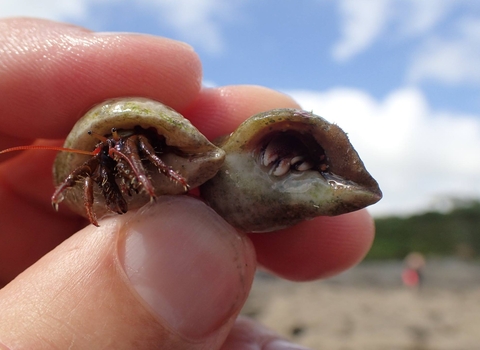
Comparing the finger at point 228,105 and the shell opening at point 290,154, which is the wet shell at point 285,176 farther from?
the finger at point 228,105

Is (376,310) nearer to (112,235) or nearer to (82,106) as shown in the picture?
(82,106)

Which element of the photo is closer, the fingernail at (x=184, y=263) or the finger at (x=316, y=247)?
the fingernail at (x=184, y=263)

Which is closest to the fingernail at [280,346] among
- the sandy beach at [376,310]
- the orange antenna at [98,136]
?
the orange antenna at [98,136]

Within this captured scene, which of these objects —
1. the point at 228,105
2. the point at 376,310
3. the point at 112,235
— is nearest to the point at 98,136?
the point at 112,235

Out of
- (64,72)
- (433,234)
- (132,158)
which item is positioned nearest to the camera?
(132,158)

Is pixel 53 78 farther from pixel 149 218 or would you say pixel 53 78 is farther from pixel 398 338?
pixel 398 338

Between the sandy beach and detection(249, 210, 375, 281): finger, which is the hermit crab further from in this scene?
the sandy beach


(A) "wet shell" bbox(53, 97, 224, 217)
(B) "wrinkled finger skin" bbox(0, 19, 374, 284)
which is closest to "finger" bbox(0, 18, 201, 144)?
(B) "wrinkled finger skin" bbox(0, 19, 374, 284)
